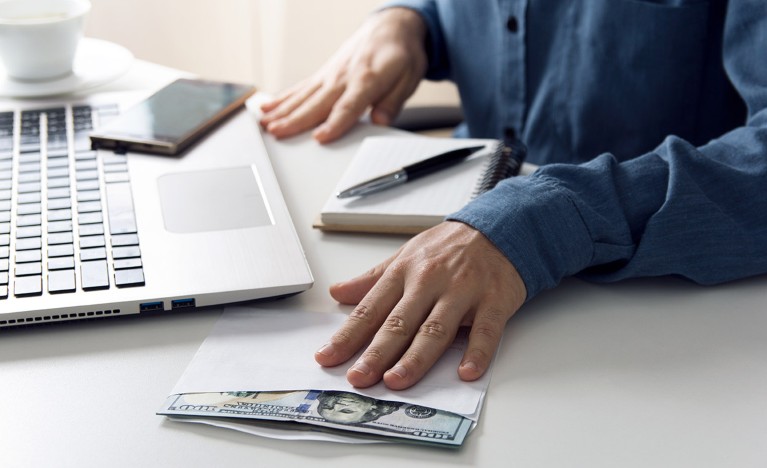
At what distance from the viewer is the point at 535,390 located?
64cm

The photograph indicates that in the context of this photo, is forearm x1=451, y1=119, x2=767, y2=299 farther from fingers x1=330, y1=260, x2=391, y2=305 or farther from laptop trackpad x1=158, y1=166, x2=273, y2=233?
laptop trackpad x1=158, y1=166, x2=273, y2=233

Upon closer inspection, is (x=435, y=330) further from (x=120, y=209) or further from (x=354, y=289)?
(x=120, y=209)

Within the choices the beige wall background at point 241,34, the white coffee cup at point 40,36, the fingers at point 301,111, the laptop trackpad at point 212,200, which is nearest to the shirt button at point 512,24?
the fingers at point 301,111

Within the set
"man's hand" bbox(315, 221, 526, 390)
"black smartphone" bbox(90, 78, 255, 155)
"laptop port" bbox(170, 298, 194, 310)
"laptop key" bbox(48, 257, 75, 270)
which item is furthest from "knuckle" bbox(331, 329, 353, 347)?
"black smartphone" bbox(90, 78, 255, 155)

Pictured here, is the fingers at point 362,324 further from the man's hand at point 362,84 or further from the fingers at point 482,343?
the man's hand at point 362,84

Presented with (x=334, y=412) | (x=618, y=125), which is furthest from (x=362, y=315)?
(x=618, y=125)

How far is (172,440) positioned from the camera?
0.58 metres

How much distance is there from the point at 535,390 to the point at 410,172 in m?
0.32

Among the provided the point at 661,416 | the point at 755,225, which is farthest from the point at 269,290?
the point at 755,225

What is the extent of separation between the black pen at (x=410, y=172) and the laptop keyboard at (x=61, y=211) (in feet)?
0.69

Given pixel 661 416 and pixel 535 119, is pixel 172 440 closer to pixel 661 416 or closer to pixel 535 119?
pixel 661 416

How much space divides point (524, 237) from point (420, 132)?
62cm

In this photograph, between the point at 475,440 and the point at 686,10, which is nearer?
the point at 475,440

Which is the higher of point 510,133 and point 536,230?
point 536,230
